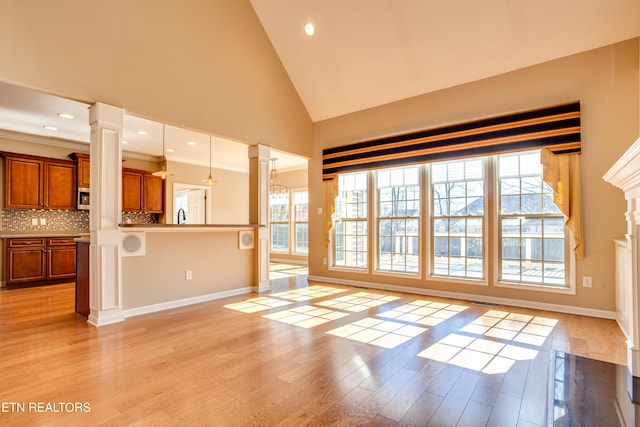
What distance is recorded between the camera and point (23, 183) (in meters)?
5.80

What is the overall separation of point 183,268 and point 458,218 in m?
3.93

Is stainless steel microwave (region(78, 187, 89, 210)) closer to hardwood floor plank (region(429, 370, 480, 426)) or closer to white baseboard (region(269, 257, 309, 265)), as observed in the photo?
white baseboard (region(269, 257, 309, 265))

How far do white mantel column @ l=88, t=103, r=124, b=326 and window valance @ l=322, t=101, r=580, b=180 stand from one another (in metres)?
3.47

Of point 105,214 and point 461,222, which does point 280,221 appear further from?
point 105,214

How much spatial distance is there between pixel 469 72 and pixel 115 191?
184 inches

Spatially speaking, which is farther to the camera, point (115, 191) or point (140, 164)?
point (140, 164)

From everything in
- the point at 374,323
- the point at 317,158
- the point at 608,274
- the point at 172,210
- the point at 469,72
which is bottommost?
the point at 374,323

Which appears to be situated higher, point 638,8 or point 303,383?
point 638,8

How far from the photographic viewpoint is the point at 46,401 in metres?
1.96

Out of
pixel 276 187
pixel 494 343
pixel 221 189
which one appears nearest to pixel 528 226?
pixel 494 343

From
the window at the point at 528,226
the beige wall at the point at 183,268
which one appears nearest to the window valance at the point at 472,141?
the window at the point at 528,226

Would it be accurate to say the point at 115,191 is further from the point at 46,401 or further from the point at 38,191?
the point at 38,191

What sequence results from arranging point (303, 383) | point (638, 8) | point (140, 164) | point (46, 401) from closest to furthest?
point (46, 401)
point (303, 383)
point (638, 8)
point (140, 164)

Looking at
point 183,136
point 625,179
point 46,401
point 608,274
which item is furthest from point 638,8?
point 183,136
